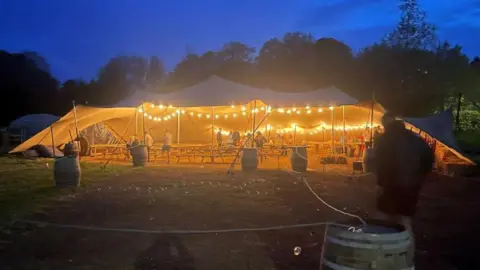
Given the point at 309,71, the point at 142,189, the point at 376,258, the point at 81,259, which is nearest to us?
the point at 376,258

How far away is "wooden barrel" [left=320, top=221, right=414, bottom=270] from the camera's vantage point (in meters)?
3.17

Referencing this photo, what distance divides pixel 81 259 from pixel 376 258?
3591 millimetres

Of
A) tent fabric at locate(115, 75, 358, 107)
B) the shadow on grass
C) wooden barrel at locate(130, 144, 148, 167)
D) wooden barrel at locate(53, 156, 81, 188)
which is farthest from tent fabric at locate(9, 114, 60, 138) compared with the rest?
the shadow on grass

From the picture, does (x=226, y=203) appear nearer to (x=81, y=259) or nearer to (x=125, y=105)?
(x=81, y=259)

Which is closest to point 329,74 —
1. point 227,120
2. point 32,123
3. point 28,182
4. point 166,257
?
point 227,120

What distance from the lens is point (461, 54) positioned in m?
36.8

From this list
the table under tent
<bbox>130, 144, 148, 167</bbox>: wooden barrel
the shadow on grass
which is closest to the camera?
the shadow on grass

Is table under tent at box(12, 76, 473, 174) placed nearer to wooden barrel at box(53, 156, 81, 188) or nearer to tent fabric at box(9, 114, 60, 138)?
wooden barrel at box(53, 156, 81, 188)

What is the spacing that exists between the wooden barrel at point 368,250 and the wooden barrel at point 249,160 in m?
11.4

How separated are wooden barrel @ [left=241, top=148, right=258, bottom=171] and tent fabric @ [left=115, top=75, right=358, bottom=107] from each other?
379 cm

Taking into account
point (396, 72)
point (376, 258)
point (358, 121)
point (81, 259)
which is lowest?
point (81, 259)

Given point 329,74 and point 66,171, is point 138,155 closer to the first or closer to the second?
point 66,171

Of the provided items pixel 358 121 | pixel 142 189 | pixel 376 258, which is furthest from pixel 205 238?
pixel 358 121

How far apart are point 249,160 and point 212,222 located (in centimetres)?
738
